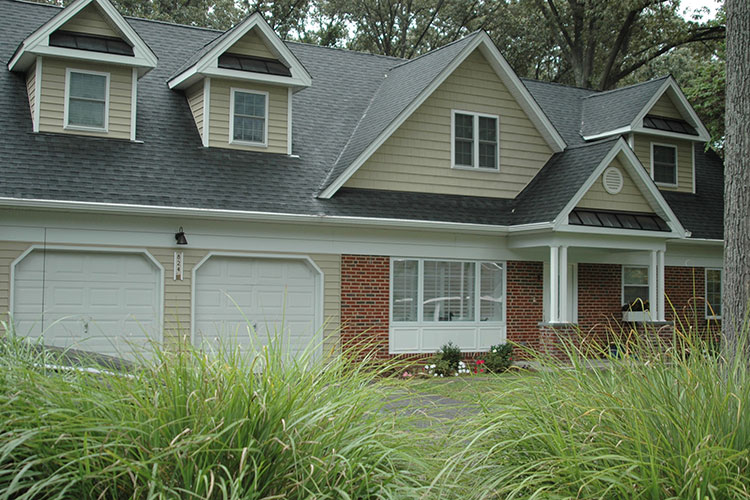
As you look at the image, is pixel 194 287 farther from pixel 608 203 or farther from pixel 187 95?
pixel 608 203

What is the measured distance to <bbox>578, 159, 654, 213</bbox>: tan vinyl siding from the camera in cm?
1641

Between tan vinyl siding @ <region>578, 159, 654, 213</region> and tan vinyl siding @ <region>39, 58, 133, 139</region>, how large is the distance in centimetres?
912

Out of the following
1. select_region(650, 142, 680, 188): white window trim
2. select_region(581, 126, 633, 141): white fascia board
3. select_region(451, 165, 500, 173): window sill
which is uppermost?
select_region(581, 126, 633, 141): white fascia board

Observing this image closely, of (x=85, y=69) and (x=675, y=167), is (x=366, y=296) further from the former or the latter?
(x=675, y=167)

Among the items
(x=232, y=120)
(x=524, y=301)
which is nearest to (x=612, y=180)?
(x=524, y=301)

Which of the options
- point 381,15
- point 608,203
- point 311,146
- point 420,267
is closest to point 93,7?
point 311,146

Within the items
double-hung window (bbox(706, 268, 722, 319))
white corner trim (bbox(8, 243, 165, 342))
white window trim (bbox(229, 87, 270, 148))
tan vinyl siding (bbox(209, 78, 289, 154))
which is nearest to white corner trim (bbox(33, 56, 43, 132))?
white corner trim (bbox(8, 243, 165, 342))

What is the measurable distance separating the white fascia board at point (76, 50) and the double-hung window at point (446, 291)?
6.21m

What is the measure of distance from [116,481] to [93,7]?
12508 millimetres

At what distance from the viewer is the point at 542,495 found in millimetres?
4070

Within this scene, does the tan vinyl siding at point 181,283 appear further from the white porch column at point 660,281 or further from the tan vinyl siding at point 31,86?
the white porch column at point 660,281

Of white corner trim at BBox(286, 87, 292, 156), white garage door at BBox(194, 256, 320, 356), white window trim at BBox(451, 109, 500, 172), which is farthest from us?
white window trim at BBox(451, 109, 500, 172)

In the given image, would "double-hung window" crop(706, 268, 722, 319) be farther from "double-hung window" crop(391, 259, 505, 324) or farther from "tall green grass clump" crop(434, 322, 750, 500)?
"tall green grass clump" crop(434, 322, 750, 500)

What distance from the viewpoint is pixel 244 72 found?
15.5 meters
